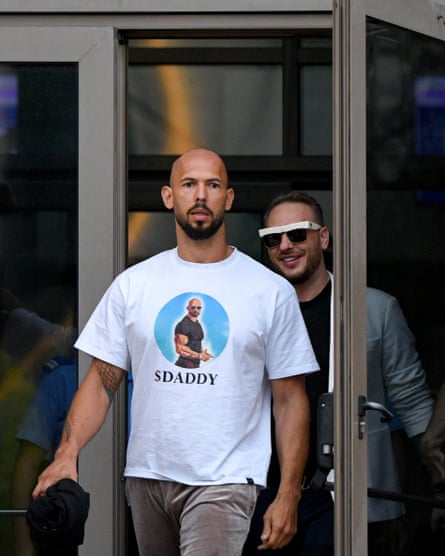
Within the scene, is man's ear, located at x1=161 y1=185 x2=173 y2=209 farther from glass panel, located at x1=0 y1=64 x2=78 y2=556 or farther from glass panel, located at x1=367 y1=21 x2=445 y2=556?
glass panel, located at x1=367 y1=21 x2=445 y2=556

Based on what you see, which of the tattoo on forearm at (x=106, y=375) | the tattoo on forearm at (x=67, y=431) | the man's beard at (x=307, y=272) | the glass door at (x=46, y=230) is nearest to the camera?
the tattoo on forearm at (x=67, y=431)

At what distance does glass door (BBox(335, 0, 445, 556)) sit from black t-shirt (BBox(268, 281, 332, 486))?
30.1 inches

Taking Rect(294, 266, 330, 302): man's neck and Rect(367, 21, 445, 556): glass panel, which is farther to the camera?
Rect(294, 266, 330, 302): man's neck

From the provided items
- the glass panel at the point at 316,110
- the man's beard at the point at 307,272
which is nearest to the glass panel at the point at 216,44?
the glass panel at the point at 316,110

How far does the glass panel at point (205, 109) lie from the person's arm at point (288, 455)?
109 inches

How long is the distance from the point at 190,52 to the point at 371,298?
3084mm

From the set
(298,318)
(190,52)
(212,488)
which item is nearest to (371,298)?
(298,318)

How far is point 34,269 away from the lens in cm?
502

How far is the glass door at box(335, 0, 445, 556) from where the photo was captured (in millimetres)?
4047

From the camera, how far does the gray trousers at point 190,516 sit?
14.2 ft

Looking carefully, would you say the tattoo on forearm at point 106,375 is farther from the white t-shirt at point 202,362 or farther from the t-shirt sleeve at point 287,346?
the t-shirt sleeve at point 287,346

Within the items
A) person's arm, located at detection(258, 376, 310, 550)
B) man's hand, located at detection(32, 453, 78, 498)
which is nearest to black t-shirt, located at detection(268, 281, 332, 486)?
person's arm, located at detection(258, 376, 310, 550)

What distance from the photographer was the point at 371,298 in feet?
13.6

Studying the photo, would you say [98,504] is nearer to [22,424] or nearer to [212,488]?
[22,424]
